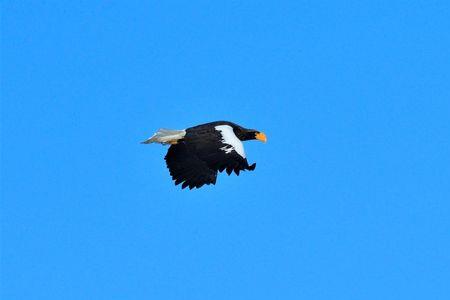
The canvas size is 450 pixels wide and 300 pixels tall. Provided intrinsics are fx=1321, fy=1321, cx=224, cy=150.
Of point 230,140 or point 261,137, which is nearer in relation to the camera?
point 230,140

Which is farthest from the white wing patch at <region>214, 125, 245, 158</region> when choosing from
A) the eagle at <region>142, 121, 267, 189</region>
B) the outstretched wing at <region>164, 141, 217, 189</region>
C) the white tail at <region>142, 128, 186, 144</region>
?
the white tail at <region>142, 128, 186, 144</region>

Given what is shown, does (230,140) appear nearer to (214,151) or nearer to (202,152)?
(214,151)

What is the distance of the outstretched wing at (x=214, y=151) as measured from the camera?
36562 mm

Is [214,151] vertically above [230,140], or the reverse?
[230,140]

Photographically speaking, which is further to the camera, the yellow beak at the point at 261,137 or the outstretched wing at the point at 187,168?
the yellow beak at the point at 261,137

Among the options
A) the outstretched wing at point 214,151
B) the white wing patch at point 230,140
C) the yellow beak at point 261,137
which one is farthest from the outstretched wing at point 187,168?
the yellow beak at point 261,137

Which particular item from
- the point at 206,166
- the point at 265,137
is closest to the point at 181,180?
the point at 206,166

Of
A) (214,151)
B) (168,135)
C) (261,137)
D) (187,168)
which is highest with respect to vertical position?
(261,137)

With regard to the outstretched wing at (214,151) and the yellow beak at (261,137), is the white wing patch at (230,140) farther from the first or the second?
the yellow beak at (261,137)

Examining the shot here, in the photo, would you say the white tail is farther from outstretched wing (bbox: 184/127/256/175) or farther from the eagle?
outstretched wing (bbox: 184/127/256/175)

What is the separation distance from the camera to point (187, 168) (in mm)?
37188

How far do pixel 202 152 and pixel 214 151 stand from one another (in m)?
0.41

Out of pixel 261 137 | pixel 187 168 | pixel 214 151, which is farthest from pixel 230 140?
pixel 261 137

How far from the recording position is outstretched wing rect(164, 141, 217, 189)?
36625 mm
